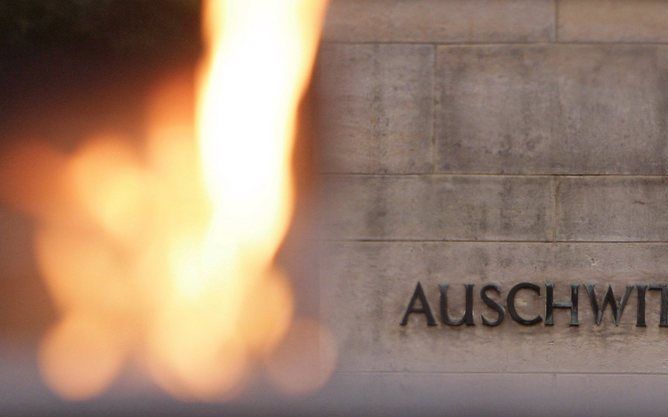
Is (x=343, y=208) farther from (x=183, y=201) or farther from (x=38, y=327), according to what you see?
(x=38, y=327)

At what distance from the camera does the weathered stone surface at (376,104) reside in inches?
380

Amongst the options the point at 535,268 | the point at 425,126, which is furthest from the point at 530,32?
the point at 535,268

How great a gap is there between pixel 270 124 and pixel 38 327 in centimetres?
264

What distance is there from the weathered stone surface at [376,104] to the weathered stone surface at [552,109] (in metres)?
0.20

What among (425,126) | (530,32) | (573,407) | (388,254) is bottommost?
(573,407)

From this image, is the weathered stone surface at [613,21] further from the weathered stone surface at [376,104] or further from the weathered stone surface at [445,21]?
the weathered stone surface at [376,104]

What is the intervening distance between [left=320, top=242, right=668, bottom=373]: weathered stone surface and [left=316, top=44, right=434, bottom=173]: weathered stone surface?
705mm

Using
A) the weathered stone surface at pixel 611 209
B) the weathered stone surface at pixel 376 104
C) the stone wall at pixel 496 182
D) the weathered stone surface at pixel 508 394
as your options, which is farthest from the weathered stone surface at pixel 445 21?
the weathered stone surface at pixel 508 394

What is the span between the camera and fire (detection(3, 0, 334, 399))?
32.1ft

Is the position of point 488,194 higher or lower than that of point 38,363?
higher

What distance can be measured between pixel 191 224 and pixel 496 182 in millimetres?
2622

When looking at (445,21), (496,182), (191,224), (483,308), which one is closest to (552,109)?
(496,182)

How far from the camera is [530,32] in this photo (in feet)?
31.6

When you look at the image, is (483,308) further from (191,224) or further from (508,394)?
(191,224)
